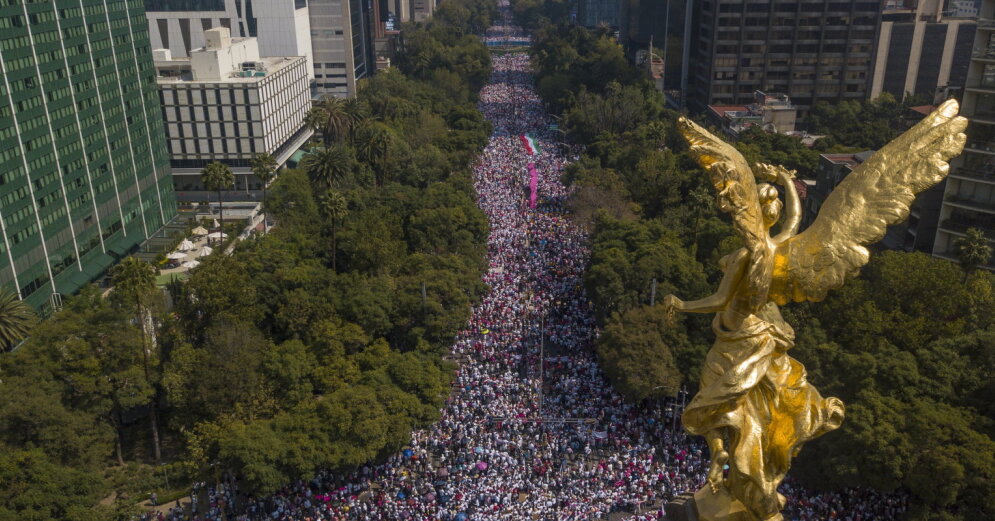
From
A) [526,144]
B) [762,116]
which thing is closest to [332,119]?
[526,144]

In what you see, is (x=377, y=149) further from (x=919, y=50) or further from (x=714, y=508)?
(x=919, y=50)

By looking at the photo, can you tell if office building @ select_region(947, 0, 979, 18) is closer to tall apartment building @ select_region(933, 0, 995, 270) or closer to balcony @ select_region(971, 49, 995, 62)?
balcony @ select_region(971, 49, 995, 62)

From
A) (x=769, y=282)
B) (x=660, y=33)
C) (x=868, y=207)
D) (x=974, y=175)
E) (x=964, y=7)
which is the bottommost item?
(x=974, y=175)

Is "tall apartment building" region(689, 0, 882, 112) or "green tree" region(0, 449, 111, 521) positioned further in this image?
"tall apartment building" region(689, 0, 882, 112)

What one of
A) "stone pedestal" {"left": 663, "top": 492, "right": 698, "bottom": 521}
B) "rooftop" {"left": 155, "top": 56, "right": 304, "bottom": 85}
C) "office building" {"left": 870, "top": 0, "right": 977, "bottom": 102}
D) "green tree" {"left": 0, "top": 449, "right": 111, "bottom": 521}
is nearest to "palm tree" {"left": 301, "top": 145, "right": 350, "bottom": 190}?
"rooftop" {"left": 155, "top": 56, "right": 304, "bottom": 85}

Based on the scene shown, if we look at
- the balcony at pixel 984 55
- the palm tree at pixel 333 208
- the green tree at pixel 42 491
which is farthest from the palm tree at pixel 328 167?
the balcony at pixel 984 55
